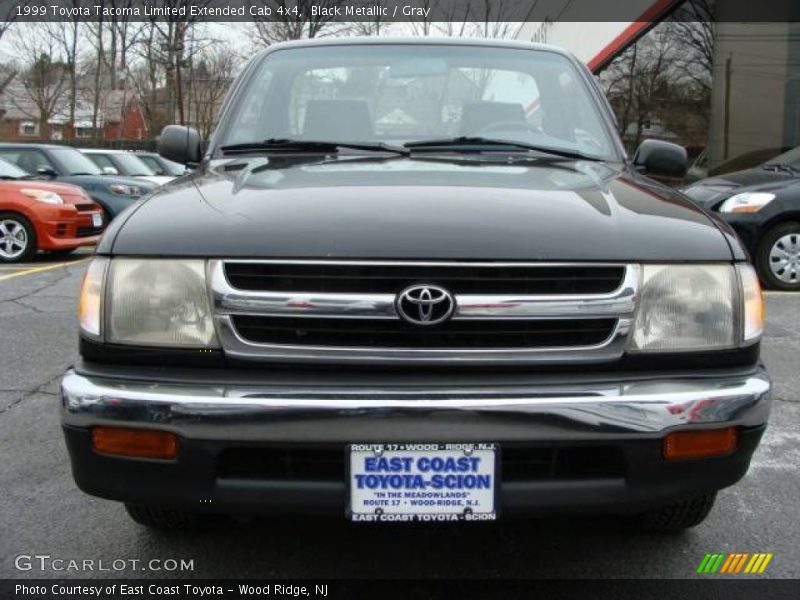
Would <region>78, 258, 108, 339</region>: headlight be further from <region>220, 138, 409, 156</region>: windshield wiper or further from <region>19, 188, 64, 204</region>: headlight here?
<region>19, 188, 64, 204</region>: headlight

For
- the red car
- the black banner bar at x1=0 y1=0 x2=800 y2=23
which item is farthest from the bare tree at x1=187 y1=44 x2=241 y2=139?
the red car

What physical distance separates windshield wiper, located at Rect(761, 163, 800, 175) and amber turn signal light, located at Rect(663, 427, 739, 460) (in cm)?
642

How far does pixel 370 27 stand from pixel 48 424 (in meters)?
24.2

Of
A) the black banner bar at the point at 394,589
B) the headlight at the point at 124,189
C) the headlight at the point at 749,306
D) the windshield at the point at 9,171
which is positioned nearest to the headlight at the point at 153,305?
the black banner bar at the point at 394,589

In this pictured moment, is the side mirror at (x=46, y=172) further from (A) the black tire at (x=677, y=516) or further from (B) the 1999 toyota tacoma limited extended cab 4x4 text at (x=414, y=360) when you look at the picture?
(A) the black tire at (x=677, y=516)

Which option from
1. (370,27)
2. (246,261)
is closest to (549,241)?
(246,261)

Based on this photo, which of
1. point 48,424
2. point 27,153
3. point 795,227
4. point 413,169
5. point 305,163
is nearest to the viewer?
point 413,169

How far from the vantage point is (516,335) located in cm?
191

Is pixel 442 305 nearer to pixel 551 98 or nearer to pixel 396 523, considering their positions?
pixel 396 523

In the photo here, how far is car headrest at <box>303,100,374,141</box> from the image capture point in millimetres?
2926

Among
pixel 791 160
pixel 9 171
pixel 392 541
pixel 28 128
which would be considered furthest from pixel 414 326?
Result: pixel 28 128

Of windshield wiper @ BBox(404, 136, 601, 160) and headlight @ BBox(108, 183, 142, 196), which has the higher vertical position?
windshield wiper @ BBox(404, 136, 601, 160)

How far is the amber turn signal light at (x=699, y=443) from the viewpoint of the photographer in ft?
6.08

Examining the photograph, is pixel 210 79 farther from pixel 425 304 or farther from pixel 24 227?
pixel 425 304
